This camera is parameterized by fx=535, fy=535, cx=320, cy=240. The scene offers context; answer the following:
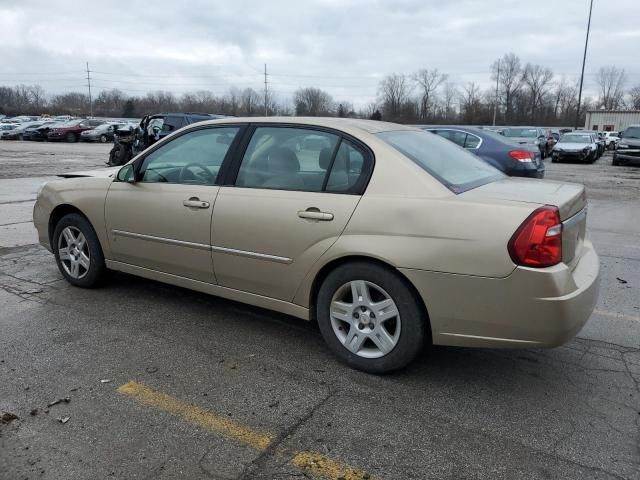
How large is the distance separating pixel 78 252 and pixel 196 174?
5.30ft

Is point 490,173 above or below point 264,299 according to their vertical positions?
above

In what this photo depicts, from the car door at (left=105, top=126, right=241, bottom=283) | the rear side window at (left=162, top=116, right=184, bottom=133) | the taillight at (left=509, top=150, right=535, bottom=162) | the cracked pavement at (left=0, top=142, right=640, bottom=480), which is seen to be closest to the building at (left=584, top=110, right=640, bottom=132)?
the taillight at (left=509, top=150, right=535, bottom=162)

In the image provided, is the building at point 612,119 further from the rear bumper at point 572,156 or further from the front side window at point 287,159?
the front side window at point 287,159

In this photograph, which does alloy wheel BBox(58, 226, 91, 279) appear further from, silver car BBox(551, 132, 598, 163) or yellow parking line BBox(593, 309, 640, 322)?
silver car BBox(551, 132, 598, 163)

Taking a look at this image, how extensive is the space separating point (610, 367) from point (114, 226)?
3.90m

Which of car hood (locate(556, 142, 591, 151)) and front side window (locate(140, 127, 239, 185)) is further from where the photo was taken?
car hood (locate(556, 142, 591, 151))

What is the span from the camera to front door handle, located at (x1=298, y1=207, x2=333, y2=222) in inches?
131

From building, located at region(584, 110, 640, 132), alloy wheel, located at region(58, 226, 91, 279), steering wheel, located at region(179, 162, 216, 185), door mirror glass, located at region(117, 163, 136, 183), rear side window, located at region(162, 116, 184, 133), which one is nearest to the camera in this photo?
steering wheel, located at region(179, 162, 216, 185)

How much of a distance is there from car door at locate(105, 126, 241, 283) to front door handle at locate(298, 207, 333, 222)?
2.67ft

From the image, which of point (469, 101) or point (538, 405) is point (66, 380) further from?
point (469, 101)

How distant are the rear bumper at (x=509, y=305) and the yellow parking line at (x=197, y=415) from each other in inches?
46.3

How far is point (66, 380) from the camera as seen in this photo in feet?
10.7

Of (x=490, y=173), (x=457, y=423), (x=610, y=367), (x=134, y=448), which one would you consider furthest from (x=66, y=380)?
(x=610, y=367)

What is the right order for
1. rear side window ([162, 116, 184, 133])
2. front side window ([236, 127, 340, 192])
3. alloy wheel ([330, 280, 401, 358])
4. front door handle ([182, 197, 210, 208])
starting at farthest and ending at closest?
rear side window ([162, 116, 184, 133])
front door handle ([182, 197, 210, 208])
front side window ([236, 127, 340, 192])
alloy wheel ([330, 280, 401, 358])
